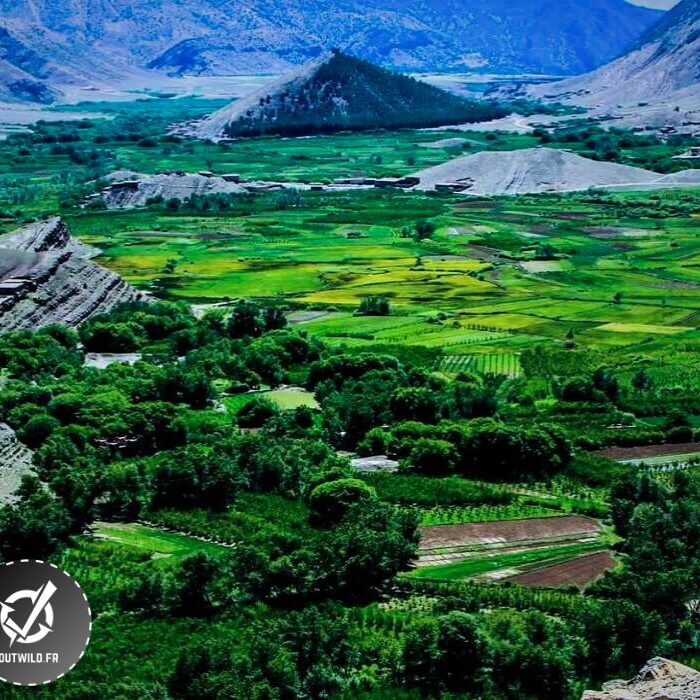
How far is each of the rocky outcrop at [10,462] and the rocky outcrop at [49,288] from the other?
1902cm

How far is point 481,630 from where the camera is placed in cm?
2773

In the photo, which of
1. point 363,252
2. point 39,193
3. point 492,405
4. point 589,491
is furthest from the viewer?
point 39,193

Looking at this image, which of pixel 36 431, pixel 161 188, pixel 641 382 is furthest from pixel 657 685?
pixel 161 188

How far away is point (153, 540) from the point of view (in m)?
35.9

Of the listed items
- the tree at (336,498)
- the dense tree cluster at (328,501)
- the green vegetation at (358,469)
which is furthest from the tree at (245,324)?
the tree at (336,498)

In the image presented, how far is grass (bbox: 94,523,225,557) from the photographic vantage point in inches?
1384

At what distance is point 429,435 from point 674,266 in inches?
1768

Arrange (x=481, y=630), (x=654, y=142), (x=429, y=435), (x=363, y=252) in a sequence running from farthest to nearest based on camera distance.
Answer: (x=654, y=142)
(x=363, y=252)
(x=429, y=435)
(x=481, y=630)

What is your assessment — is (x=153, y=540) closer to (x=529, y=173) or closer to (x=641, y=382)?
(x=641, y=382)

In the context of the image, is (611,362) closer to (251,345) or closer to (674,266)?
(251,345)

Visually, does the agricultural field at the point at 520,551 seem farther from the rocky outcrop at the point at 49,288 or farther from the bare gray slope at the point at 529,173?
the bare gray slope at the point at 529,173

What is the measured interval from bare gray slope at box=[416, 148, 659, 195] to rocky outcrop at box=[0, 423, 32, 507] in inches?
3482

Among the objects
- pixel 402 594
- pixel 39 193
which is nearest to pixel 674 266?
pixel 402 594

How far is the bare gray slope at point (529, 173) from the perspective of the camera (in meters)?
127
